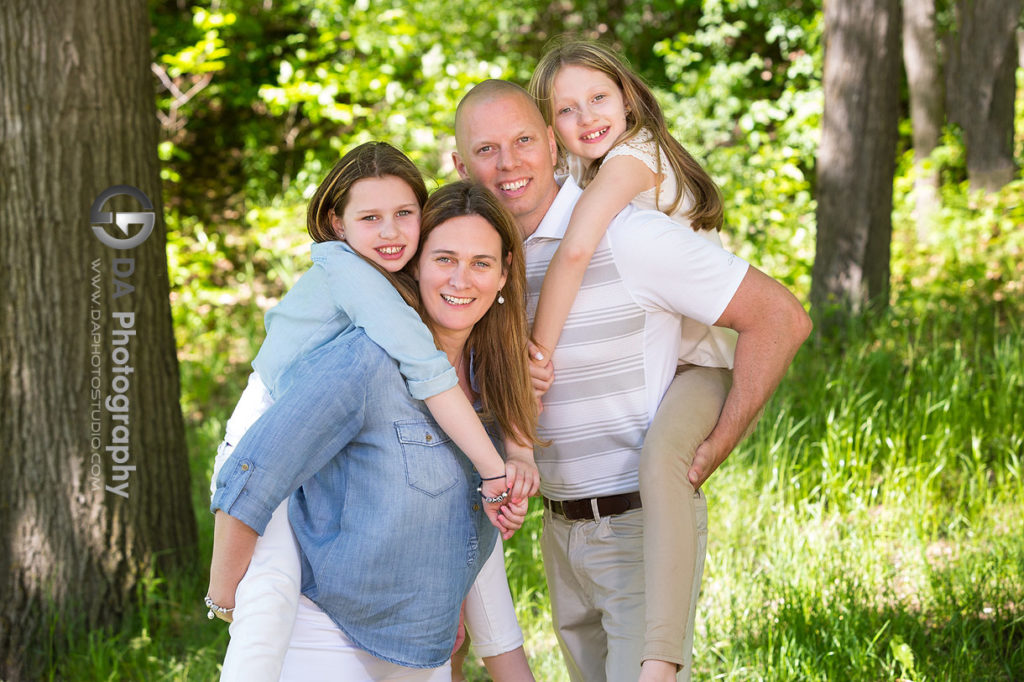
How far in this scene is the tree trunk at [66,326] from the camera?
348 cm

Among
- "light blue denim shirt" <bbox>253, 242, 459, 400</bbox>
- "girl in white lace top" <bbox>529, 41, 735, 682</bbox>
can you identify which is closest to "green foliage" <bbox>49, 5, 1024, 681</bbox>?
"girl in white lace top" <bbox>529, 41, 735, 682</bbox>

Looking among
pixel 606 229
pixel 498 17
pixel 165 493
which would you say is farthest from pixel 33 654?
pixel 498 17

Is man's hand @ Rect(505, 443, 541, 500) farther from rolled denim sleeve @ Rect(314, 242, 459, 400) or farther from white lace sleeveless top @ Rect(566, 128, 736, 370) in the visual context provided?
white lace sleeveless top @ Rect(566, 128, 736, 370)

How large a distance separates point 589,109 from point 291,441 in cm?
115

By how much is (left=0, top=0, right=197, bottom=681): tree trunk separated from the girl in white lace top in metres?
1.91

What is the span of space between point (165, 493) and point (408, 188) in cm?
228

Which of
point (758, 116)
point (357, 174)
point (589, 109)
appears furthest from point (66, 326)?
point (758, 116)

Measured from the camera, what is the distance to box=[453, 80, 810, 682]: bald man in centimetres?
208

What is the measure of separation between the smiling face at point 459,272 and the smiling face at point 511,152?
0.92 feet

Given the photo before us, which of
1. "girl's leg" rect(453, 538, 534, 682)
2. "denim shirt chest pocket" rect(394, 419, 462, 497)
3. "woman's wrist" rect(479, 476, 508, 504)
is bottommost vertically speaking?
"girl's leg" rect(453, 538, 534, 682)

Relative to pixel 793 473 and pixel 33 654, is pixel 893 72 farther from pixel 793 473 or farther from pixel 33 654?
pixel 33 654

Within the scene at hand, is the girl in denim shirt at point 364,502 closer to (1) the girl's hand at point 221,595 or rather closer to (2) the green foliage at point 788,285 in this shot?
(1) the girl's hand at point 221,595

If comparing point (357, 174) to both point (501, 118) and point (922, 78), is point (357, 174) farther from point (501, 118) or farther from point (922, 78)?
point (922, 78)

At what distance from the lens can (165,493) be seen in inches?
150
